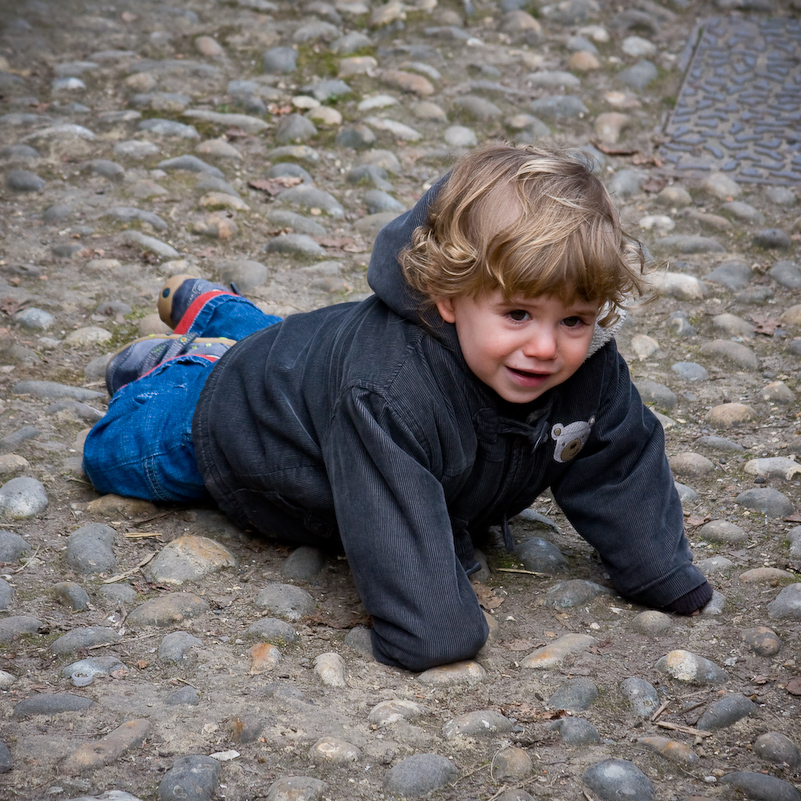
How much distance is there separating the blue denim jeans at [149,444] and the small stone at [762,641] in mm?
1523

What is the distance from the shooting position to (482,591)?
257 centimetres

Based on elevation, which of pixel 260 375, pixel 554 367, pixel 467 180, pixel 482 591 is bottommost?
pixel 482 591

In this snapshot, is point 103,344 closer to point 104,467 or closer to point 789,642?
point 104,467

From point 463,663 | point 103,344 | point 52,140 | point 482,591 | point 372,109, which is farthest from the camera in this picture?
point 372,109

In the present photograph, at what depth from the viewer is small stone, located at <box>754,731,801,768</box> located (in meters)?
1.87

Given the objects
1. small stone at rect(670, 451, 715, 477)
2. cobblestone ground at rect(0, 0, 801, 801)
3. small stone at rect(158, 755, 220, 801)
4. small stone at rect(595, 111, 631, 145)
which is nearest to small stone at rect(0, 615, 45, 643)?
cobblestone ground at rect(0, 0, 801, 801)

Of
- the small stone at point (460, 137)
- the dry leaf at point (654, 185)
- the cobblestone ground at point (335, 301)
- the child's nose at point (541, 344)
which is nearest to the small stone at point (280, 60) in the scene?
the cobblestone ground at point (335, 301)

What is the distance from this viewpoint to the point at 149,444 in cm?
282

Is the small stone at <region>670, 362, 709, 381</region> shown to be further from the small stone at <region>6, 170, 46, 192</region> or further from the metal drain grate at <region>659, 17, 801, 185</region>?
the small stone at <region>6, 170, 46, 192</region>

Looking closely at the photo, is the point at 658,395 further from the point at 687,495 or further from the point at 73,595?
the point at 73,595

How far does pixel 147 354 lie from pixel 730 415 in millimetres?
1972

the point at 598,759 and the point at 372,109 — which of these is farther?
the point at 372,109

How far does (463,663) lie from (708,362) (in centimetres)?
194

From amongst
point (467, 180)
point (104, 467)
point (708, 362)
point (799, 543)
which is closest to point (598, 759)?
point (799, 543)
